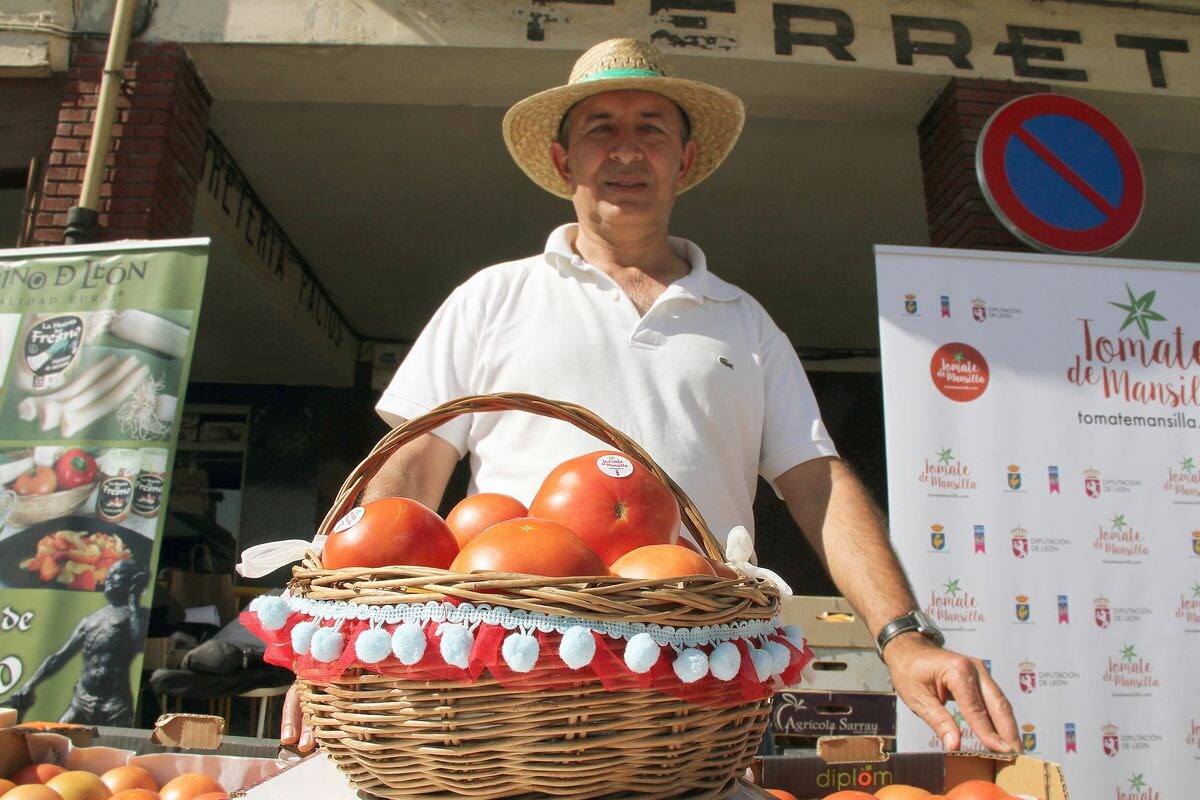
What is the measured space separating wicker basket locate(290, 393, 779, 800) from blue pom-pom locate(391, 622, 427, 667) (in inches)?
1.4

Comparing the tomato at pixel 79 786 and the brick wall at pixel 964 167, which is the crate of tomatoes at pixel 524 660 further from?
the brick wall at pixel 964 167

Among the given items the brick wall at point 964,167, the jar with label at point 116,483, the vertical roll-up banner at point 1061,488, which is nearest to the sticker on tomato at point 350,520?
the vertical roll-up banner at point 1061,488

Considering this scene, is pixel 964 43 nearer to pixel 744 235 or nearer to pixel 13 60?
pixel 744 235

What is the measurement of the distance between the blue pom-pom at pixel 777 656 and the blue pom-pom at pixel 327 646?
1.41 ft

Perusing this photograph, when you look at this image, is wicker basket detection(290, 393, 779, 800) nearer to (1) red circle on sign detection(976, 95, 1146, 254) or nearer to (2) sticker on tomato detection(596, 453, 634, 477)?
(2) sticker on tomato detection(596, 453, 634, 477)

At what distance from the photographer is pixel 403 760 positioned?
2.87 ft

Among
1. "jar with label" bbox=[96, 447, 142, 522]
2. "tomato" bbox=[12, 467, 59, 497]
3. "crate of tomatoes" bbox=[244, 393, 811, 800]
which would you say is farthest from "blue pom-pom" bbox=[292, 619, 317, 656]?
"tomato" bbox=[12, 467, 59, 497]

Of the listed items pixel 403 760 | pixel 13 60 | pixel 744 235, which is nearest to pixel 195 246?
pixel 13 60

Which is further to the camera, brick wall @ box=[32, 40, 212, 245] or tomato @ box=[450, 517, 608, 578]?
brick wall @ box=[32, 40, 212, 245]

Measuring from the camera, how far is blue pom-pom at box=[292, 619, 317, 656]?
0.89 m

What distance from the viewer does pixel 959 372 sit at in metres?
3.33

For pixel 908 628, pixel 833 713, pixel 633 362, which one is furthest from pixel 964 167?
pixel 908 628

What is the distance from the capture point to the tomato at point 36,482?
3213 millimetres

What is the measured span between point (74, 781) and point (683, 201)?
5173 millimetres
